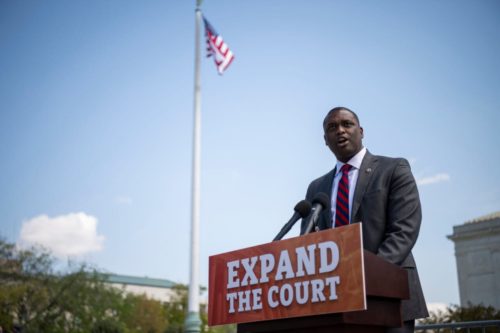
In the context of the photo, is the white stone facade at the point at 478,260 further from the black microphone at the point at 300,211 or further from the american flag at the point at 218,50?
the black microphone at the point at 300,211

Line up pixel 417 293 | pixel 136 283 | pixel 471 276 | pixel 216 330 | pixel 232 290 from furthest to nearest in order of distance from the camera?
pixel 136 283, pixel 216 330, pixel 471 276, pixel 417 293, pixel 232 290

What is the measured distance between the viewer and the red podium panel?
2.35 metres

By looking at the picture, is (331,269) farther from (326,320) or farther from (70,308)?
(70,308)

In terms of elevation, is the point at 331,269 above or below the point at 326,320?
above

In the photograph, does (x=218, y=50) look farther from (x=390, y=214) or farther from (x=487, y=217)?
(x=487, y=217)

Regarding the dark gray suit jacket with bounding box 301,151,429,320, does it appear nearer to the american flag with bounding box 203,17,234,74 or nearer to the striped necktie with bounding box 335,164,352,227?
the striped necktie with bounding box 335,164,352,227

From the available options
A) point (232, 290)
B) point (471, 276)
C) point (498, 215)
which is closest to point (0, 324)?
point (471, 276)

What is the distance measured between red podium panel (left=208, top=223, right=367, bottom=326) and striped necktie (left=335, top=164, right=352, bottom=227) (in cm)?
86

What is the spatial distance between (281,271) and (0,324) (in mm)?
37611

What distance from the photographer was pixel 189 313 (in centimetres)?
1557

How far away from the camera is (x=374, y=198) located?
3340 millimetres

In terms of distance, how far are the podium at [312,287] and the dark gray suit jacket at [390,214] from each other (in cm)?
31

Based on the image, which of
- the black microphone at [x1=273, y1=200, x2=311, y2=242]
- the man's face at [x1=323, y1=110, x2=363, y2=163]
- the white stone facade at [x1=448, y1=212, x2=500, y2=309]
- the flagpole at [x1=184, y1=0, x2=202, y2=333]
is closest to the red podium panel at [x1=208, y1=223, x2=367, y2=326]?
the black microphone at [x1=273, y1=200, x2=311, y2=242]

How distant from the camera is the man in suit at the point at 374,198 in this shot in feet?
10.1
